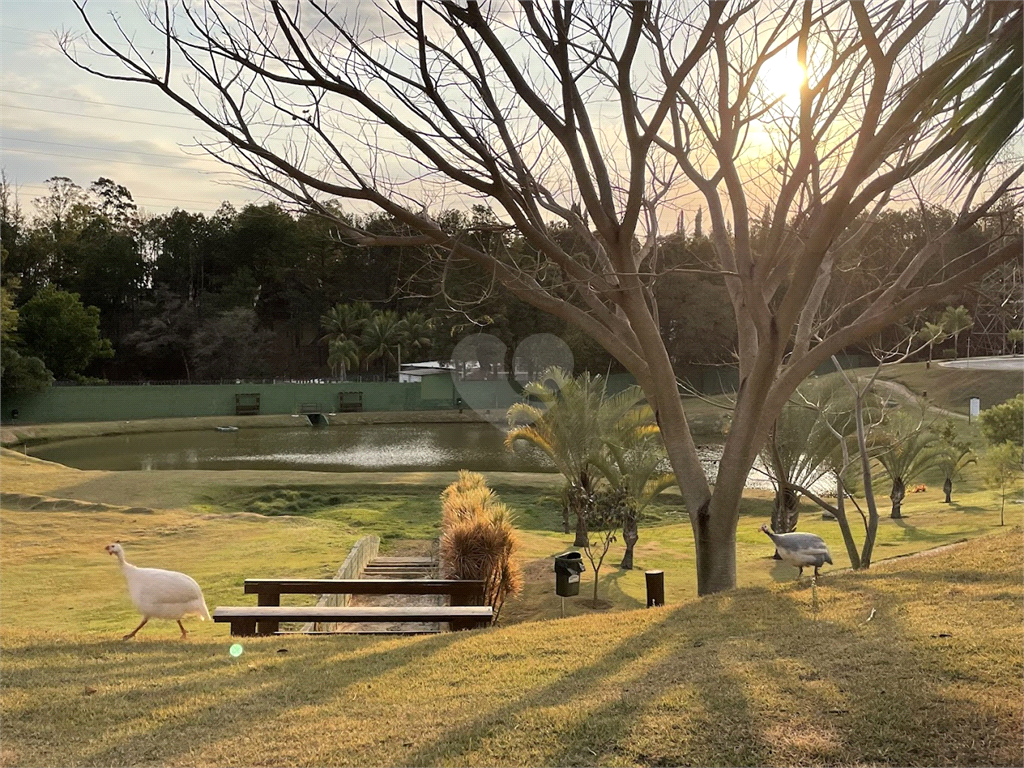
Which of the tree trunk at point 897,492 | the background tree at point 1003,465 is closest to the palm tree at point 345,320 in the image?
the tree trunk at point 897,492

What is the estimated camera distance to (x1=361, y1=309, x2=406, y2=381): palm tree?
48906mm

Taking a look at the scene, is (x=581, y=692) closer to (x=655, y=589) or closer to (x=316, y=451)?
(x=655, y=589)

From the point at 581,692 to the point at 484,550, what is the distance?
5725 millimetres

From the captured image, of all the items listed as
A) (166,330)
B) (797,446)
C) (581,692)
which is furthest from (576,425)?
(166,330)

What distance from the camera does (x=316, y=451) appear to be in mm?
30984

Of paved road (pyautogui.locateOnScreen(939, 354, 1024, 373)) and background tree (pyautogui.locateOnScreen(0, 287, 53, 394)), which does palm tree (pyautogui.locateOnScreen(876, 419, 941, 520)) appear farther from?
background tree (pyautogui.locateOnScreen(0, 287, 53, 394))

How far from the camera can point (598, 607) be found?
436 inches

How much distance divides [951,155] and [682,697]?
3.17 m

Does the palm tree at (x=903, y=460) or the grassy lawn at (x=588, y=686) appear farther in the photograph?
the palm tree at (x=903, y=460)

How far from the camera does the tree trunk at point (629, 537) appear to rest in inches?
531

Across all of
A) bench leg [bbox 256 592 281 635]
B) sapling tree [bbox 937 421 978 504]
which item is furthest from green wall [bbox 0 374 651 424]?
bench leg [bbox 256 592 281 635]

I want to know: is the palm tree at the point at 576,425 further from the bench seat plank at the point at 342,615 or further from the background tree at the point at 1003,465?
the bench seat plank at the point at 342,615

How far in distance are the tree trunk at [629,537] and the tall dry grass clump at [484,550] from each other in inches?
125

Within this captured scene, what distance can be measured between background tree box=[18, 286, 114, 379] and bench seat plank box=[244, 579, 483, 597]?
1473 inches
